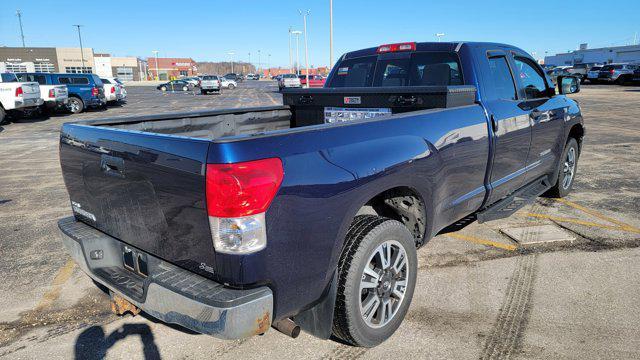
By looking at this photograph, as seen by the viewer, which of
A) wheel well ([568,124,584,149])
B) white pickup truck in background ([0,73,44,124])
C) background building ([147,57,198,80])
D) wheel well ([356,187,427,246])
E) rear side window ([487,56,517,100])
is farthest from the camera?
background building ([147,57,198,80])

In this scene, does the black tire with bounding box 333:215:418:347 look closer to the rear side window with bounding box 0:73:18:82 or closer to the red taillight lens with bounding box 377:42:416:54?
the red taillight lens with bounding box 377:42:416:54

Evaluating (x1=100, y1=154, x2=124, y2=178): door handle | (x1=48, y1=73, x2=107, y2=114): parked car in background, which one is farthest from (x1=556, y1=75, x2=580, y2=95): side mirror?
(x1=48, y1=73, x2=107, y2=114): parked car in background

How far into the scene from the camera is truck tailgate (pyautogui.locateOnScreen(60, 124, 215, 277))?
2.02m

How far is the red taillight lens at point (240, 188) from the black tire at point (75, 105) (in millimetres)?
21896

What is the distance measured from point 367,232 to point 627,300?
225 cm

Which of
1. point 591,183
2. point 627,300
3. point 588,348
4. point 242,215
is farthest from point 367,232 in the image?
point 591,183

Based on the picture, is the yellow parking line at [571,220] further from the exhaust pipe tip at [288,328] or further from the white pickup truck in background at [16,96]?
the white pickup truck in background at [16,96]

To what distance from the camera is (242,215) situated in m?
1.93

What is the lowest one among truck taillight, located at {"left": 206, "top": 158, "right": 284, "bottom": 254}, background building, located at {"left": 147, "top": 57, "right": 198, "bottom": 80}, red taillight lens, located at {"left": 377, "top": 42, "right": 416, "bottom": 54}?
truck taillight, located at {"left": 206, "top": 158, "right": 284, "bottom": 254}

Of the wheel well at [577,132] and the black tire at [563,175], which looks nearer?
the black tire at [563,175]

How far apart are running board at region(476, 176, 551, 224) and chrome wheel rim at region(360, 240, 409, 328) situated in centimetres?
134

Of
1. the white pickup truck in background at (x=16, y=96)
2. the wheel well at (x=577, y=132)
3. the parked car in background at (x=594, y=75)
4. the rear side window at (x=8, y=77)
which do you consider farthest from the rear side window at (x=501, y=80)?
the parked car in background at (x=594, y=75)

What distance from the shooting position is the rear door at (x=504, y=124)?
382 cm

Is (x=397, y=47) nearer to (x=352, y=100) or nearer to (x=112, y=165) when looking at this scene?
(x=352, y=100)
